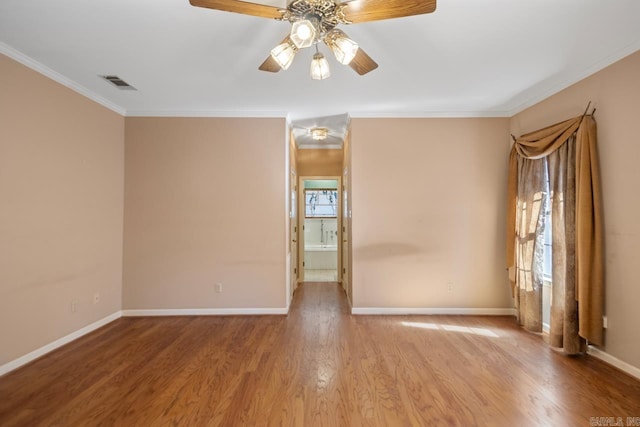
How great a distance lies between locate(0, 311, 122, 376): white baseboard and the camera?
242 centimetres

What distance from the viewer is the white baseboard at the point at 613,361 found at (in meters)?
2.33

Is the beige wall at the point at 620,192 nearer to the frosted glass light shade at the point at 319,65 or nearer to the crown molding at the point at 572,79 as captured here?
the crown molding at the point at 572,79

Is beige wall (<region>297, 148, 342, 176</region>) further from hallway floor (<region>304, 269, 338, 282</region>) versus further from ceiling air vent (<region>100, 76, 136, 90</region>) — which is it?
ceiling air vent (<region>100, 76, 136, 90</region>)

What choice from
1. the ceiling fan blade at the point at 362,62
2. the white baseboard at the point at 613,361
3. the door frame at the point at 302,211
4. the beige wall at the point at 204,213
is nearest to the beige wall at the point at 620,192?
the white baseboard at the point at 613,361

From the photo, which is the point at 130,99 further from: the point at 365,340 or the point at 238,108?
the point at 365,340

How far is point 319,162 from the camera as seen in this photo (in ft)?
18.8

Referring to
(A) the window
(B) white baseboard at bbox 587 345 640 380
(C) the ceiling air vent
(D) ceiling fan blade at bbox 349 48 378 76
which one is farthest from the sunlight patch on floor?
(A) the window

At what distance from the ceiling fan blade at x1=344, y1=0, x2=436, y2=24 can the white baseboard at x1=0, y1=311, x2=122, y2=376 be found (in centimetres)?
376

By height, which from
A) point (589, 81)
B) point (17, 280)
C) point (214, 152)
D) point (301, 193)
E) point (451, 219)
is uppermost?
point (589, 81)

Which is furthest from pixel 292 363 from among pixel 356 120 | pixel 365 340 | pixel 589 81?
pixel 589 81

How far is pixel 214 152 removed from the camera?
388 cm

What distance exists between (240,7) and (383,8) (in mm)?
766

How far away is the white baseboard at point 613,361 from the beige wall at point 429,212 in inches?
46.6

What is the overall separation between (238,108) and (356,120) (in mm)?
1587
